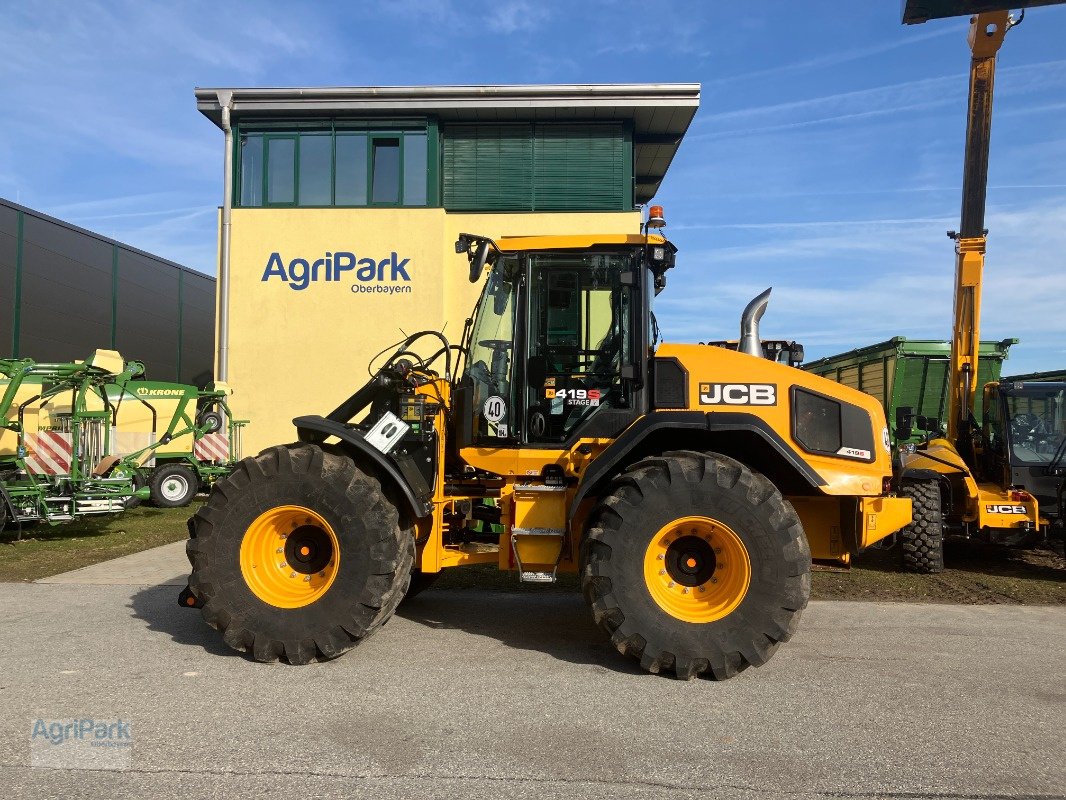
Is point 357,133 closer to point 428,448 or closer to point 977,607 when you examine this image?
point 428,448

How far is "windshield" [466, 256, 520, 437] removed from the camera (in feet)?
18.2

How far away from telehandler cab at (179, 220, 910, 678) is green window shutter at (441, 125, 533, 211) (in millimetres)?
11293

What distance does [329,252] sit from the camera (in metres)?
16.3

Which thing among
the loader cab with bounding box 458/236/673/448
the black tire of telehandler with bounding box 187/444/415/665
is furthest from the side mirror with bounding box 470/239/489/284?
the black tire of telehandler with bounding box 187/444/415/665

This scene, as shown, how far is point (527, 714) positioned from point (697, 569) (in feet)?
4.94

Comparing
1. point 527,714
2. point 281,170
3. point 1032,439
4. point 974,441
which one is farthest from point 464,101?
point 527,714

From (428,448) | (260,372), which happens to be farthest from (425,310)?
(428,448)

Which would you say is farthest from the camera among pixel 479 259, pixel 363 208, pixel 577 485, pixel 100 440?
pixel 363 208

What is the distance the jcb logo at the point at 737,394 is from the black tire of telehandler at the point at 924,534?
4.08m

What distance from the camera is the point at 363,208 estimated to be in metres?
16.4

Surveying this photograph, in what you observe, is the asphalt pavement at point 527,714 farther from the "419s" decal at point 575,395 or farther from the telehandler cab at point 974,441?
the telehandler cab at point 974,441

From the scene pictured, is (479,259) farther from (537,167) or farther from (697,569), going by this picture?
(537,167)

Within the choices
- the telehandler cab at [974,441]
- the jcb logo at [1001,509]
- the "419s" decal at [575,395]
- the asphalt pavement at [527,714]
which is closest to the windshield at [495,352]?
the "419s" decal at [575,395]

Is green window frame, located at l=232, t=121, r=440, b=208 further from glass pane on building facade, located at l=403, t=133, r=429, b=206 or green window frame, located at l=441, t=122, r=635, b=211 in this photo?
green window frame, located at l=441, t=122, r=635, b=211
